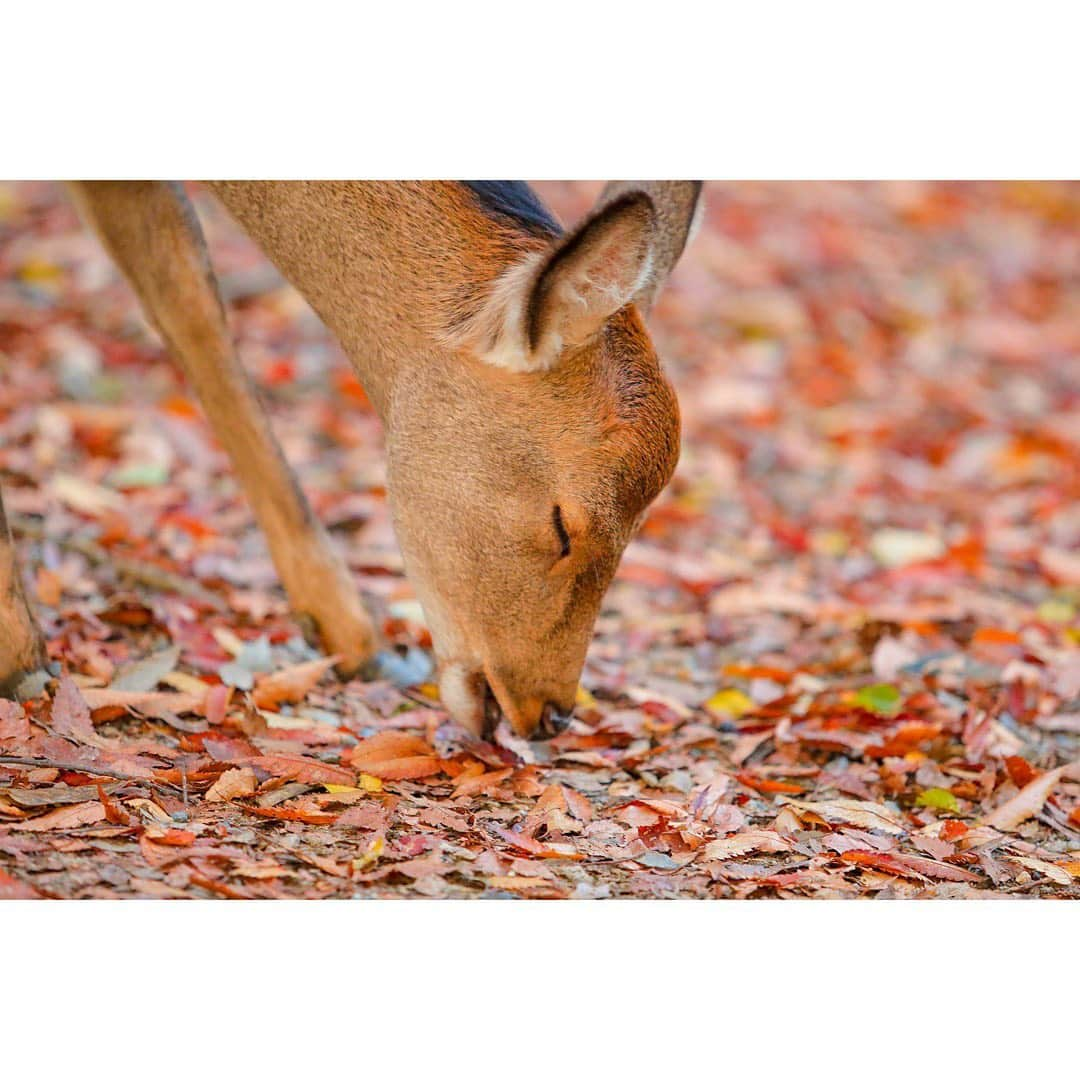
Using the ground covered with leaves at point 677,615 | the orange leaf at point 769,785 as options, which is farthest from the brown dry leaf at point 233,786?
the orange leaf at point 769,785

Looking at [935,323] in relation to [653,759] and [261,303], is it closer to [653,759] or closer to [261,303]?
[261,303]

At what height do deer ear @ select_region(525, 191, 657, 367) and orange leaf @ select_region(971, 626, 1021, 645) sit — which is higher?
deer ear @ select_region(525, 191, 657, 367)

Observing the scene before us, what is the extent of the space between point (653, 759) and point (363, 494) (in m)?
3.05

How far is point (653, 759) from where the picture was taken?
205 inches

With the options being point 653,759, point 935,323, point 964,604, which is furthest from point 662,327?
point 653,759

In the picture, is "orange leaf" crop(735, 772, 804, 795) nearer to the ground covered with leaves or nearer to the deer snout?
the ground covered with leaves

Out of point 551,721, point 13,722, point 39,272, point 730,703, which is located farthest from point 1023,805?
point 39,272

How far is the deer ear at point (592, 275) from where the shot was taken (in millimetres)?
4016

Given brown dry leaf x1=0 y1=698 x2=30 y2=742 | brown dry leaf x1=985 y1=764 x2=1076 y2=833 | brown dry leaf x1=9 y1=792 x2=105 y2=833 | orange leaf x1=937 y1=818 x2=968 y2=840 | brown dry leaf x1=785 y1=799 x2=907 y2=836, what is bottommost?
brown dry leaf x1=9 y1=792 x2=105 y2=833

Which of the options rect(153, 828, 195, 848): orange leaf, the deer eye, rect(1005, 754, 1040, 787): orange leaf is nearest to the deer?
the deer eye

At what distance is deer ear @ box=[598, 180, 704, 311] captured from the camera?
194 inches

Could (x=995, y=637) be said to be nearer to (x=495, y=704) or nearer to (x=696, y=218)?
(x=696, y=218)

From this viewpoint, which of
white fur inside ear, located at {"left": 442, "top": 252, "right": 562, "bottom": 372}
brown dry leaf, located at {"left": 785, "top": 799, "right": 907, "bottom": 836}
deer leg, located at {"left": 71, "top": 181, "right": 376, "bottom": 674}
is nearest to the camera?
white fur inside ear, located at {"left": 442, "top": 252, "right": 562, "bottom": 372}

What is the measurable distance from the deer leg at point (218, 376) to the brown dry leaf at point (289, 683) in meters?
0.18
